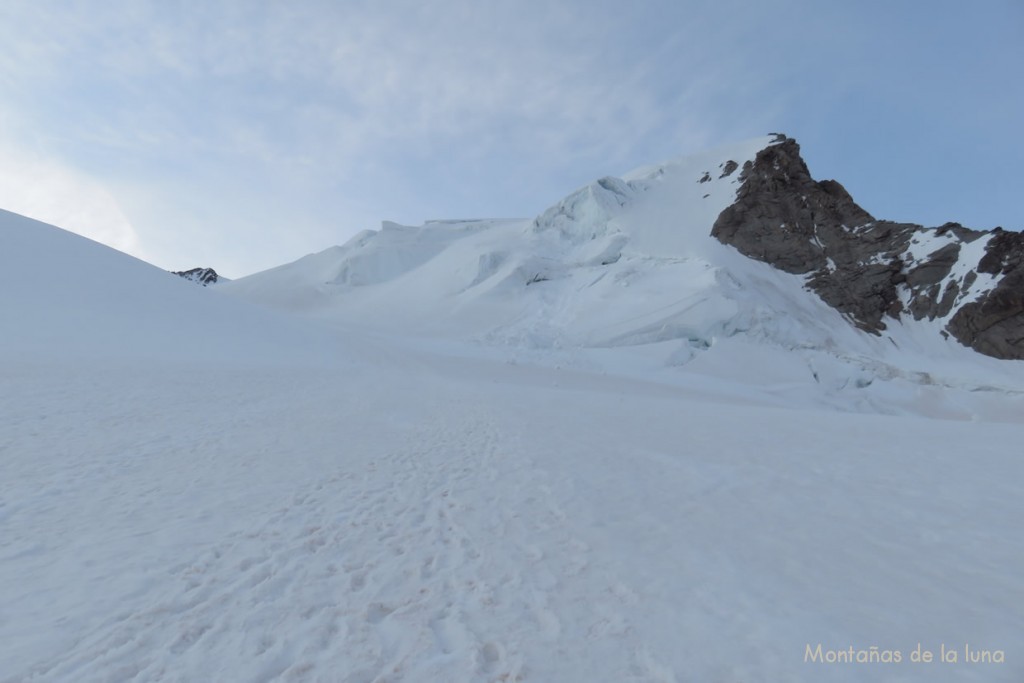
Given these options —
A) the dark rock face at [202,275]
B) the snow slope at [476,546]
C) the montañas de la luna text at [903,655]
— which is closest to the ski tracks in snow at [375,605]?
the snow slope at [476,546]

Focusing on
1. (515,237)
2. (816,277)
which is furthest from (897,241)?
(515,237)

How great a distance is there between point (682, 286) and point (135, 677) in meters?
36.5

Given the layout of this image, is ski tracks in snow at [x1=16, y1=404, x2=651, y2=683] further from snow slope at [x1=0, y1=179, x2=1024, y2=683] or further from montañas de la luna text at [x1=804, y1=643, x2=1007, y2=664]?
montañas de la luna text at [x1=804, y1=643, x2=1007, y2=664]

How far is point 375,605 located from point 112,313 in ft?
69.5

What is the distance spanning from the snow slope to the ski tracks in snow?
2 centimetres

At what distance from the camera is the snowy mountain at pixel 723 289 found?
29297 millimetres

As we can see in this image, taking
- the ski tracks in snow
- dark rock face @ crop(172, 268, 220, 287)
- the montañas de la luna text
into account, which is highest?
dark rock face @ crop(172, 268, 220, 287)

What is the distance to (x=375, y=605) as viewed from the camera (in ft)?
10.7

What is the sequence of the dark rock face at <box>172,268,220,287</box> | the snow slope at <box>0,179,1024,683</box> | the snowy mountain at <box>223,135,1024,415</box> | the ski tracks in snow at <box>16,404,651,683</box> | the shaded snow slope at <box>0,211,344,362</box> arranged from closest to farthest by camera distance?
the ski tracks in snow at <box>16,404,651,683</box> → the snow slope at <box>0,179,1024,683</box> → the shaded snow slope at <box>0,211,344,362</box> → the snowy mountain at <box>223,135,1024,415</box> → the dark rock face at <box>172,268,220,287</box>

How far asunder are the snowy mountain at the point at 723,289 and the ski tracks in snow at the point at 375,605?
23.0m

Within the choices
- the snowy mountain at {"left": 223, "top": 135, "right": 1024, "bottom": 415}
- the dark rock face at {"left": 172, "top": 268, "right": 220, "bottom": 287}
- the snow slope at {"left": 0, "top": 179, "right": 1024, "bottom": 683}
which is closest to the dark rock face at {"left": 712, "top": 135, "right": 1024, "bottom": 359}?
the snowy mountain at {"left": 223, "top": 135, "right": 1024, "bottom": 415}

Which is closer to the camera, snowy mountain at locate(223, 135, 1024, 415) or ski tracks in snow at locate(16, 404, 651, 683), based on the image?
ski tracks in snow at locate(16, 404, 651, 683)

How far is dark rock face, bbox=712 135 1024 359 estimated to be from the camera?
37.3m

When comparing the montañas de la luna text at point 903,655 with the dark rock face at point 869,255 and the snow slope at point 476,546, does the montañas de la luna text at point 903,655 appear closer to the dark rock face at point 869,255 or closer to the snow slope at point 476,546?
the snow slope at point 476,546
